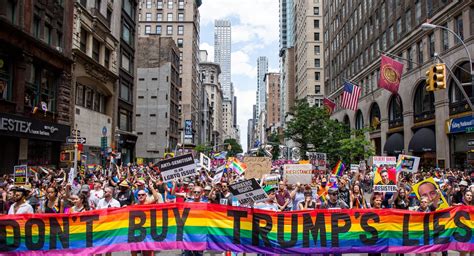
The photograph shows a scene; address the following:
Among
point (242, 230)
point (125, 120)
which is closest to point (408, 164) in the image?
point (242, 230)

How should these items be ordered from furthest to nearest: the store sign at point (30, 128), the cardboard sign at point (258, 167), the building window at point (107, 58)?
the building window at point (107, 58)
the store sign at point (30, 128)
the cardboard sign at point (258, 167)

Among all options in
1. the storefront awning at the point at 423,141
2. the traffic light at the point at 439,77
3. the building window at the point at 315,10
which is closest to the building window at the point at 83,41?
the traffic light at the point at 439,77

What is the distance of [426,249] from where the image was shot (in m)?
8.23

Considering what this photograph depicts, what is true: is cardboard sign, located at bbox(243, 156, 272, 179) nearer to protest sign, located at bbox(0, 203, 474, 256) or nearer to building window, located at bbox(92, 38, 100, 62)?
protest sign, located at bbox(0, 203, 474, 256)

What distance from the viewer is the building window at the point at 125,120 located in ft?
154

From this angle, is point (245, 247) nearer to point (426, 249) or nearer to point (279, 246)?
point (279, 246)

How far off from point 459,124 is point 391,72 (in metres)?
6.33

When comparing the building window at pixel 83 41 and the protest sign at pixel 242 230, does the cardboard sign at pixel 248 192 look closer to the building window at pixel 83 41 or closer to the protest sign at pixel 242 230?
the protest sign at pixel 242 230

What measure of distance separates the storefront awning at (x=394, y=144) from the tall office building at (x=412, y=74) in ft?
0.32

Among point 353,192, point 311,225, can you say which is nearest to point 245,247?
point 311,225

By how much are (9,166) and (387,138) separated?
38488 mm

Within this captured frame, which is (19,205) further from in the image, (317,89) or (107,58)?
(317,89)

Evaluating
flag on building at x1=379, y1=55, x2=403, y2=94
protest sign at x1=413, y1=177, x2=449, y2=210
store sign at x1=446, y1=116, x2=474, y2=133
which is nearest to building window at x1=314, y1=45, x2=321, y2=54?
flag on building at x1=379, y1=55, x2=403, y2=94

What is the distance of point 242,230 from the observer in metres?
8.34
